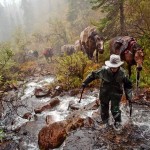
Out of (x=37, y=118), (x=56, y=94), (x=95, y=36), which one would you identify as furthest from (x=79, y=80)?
(x=37, y=118)

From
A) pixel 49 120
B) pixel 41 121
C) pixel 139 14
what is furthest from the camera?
pixel 139 14

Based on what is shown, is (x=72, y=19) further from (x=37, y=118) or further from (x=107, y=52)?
(x=37, y=118)

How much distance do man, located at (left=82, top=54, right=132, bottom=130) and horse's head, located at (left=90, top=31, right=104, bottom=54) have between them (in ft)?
18.7

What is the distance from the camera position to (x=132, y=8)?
47.4ft

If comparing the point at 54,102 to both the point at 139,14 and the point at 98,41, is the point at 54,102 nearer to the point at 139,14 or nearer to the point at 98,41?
the point at 98,41

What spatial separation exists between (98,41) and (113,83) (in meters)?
7.10

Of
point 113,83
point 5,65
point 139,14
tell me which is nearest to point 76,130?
point 113,83

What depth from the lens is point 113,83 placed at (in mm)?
6430

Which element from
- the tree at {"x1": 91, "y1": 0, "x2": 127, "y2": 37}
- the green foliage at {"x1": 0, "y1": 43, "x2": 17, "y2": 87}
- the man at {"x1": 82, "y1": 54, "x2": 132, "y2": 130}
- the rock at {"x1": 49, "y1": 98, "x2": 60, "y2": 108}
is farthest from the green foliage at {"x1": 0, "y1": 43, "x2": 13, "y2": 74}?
the tree at {"x1": 91, "y1": 0, "x2": 127, "y2": 37}

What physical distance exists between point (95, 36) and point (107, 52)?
1.30 metres

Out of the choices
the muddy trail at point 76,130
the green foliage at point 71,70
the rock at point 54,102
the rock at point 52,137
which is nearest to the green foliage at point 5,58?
the muddy trail at point 76,130

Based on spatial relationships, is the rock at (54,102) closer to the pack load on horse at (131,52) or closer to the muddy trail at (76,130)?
the muddy trail at (76,130)

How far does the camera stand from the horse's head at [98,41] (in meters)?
12.4

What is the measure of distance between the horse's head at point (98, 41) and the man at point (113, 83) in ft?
18.7
